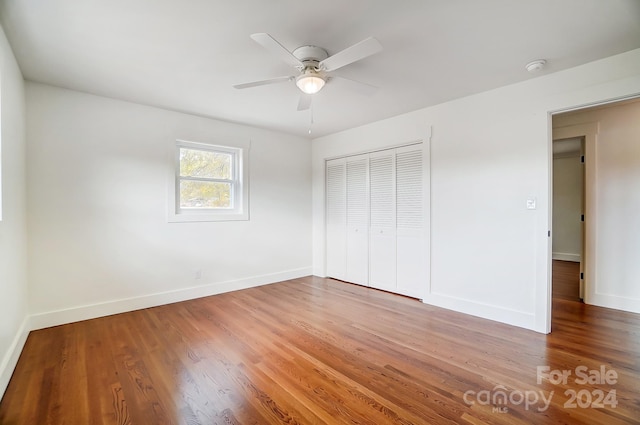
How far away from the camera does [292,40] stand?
215cm

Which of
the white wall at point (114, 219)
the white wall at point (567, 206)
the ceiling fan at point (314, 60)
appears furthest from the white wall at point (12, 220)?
the white wall at point (567, 206)

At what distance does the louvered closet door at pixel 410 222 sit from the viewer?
382cm

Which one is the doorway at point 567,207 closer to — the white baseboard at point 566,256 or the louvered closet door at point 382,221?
the white baseboard at point 566,256

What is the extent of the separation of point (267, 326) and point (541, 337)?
2635mm

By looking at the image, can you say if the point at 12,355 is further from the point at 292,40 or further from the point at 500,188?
the point at 500,188

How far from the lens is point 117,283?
3.34 m

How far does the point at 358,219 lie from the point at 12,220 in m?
3.90

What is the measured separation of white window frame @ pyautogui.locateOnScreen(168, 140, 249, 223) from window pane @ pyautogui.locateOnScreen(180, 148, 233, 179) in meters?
0.05

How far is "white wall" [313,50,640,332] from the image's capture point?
8.90ft

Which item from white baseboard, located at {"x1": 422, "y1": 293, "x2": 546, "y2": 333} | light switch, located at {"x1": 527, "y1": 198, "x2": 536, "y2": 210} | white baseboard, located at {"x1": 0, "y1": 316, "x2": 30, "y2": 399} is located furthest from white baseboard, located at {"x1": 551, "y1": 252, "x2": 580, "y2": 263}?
white baseboard, located at {"x1": 0, "y1": 316, "x2": 30, "y2": 399}

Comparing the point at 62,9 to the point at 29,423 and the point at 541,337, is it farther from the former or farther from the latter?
the point at 541,337

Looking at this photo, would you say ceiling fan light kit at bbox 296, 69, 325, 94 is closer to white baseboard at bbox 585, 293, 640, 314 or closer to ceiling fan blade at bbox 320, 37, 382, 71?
ceiling fan blade at bbox 320, 37, 382, 71

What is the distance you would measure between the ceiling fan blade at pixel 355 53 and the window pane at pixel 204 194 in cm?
268

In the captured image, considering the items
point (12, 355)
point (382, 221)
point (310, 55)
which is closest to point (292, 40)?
point (310, 55)
